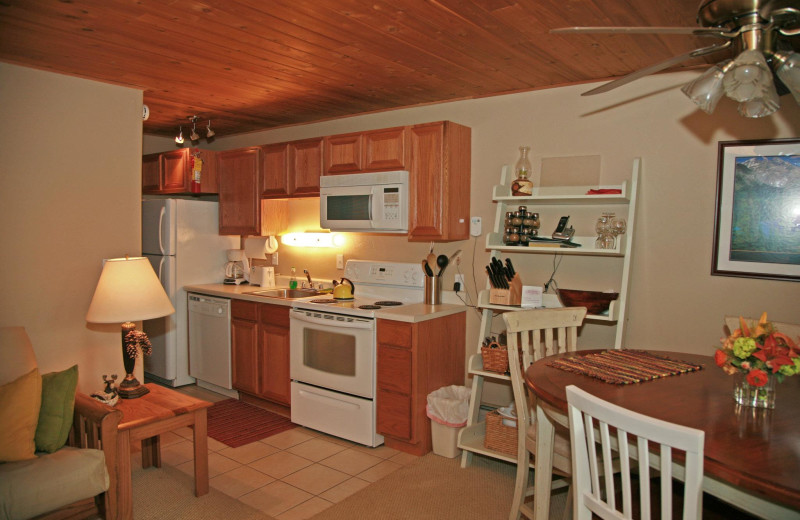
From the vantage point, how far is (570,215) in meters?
3.41

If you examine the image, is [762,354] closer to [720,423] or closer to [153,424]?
[720,423]

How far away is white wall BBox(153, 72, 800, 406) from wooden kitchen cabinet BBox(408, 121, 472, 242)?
0.32 m

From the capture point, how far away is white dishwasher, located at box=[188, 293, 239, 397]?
14.8ft

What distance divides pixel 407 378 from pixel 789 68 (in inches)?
95.9

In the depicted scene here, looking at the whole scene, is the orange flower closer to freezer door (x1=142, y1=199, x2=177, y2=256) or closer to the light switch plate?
the light switch plate

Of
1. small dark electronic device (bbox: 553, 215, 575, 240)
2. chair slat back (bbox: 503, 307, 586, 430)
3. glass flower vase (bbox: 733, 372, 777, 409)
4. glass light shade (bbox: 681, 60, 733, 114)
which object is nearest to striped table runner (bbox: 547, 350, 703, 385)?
chair slat back (bbox: 503, 307, 586, 430)

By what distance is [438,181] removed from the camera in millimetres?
3611

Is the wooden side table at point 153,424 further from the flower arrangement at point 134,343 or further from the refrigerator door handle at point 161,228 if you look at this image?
the refrigerator door handle at point 161,228

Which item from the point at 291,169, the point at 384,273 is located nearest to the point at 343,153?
the point at 291,169

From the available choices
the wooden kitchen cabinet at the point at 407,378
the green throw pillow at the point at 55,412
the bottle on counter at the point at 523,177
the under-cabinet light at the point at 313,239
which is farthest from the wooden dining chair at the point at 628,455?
the under-cabinet light at the point at 313,239

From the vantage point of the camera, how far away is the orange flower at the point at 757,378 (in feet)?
5.59

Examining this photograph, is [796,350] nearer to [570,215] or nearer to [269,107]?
[570,215]

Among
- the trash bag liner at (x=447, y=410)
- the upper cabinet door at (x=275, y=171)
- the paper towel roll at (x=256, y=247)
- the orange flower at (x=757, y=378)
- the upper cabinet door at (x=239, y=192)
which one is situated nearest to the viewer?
the orange flower at (x=757, y=378)

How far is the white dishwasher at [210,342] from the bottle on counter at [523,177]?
2.49m
